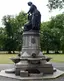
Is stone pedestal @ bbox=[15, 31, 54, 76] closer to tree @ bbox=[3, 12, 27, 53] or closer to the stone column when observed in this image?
the stone column

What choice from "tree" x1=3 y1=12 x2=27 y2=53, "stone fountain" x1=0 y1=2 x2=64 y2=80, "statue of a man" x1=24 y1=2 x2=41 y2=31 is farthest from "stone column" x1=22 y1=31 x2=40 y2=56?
"tree" x1=3 y1=12 x2=27 y2=53

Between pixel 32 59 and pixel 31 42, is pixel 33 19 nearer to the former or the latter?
pixel 31 42

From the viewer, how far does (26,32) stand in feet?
49.4

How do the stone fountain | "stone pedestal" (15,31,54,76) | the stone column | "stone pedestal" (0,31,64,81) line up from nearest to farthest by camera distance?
1. "stone pedestal" (0,31,64,81)
2. the stone fountain
3. "stone pedestal" (15,31,54,76)
4. the stone column

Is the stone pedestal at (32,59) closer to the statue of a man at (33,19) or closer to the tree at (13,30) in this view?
the statue of a man at (33,19)

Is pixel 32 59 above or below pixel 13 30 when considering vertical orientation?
below

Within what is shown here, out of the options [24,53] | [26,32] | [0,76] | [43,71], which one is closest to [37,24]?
[26,32]

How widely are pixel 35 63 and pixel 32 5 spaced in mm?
3785

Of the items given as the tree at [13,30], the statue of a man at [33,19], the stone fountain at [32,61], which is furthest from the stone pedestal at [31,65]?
the tree at [13,30]

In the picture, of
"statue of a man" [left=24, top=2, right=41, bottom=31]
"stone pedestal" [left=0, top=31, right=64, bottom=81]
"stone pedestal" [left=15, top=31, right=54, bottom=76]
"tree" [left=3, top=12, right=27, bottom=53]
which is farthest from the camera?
"tree" [left=3, top=12, right=27, bottom=53]

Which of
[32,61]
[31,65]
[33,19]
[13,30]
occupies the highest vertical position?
[13,30]

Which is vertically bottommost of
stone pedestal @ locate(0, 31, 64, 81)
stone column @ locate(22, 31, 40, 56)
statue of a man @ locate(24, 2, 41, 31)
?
stone pedestal @ locate(0, 31, 64, 81)

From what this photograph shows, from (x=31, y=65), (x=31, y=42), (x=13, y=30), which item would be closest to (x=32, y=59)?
(x=31, y=65)

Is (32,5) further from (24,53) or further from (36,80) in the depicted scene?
(36,80)
